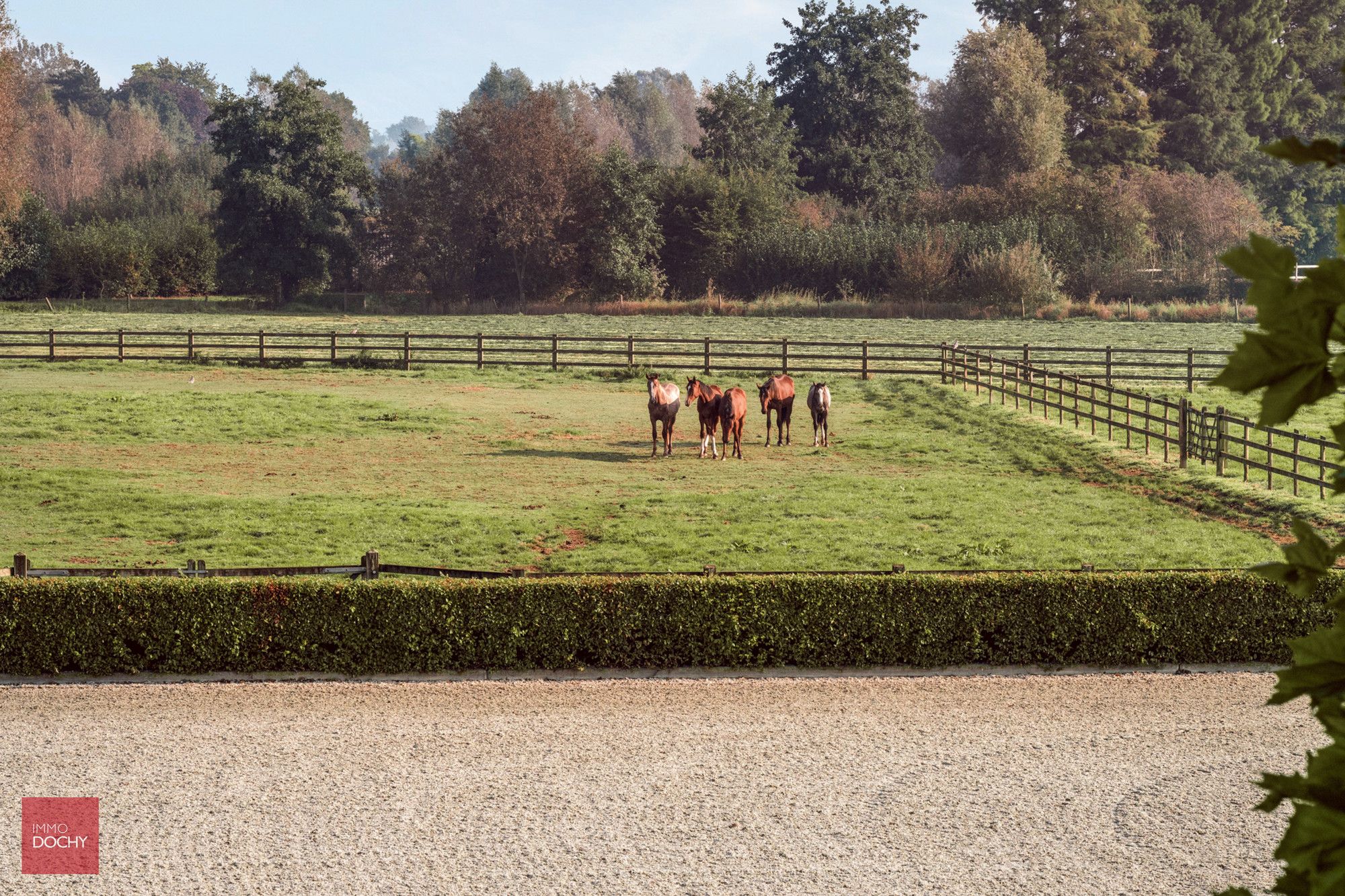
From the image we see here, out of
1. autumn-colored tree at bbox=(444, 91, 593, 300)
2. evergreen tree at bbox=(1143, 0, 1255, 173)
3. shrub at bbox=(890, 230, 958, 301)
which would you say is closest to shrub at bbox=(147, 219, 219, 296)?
autumn-colored tree at bbox=(444, 91, 593, 300)

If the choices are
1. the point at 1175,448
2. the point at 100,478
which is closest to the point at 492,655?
the point at 100,478

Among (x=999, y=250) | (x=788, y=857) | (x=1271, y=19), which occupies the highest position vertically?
(x=1271, y=19)

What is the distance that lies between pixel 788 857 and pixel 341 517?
449 inches

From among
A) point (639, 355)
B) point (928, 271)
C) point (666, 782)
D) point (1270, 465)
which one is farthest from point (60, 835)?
point (928, 271)

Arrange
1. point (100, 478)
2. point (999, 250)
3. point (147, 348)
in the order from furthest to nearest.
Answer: point (999, 250)
point (147, 348)
point (100, 478)

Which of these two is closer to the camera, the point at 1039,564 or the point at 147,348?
the point at 1039,564

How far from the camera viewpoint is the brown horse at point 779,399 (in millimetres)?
24219

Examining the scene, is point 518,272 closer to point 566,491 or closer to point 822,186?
point 822,186

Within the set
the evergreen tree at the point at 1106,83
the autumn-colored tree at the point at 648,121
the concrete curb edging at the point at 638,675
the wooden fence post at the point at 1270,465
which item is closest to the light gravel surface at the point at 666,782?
the concrete curb edging at the point at 638,675

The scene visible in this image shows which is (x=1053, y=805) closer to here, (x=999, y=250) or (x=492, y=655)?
(x=492, y=655)

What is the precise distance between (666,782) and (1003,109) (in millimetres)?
70581

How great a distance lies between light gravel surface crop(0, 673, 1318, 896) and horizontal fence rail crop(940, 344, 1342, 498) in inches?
258

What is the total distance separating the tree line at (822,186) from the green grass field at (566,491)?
3532 centimetres

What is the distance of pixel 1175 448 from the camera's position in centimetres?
2397
